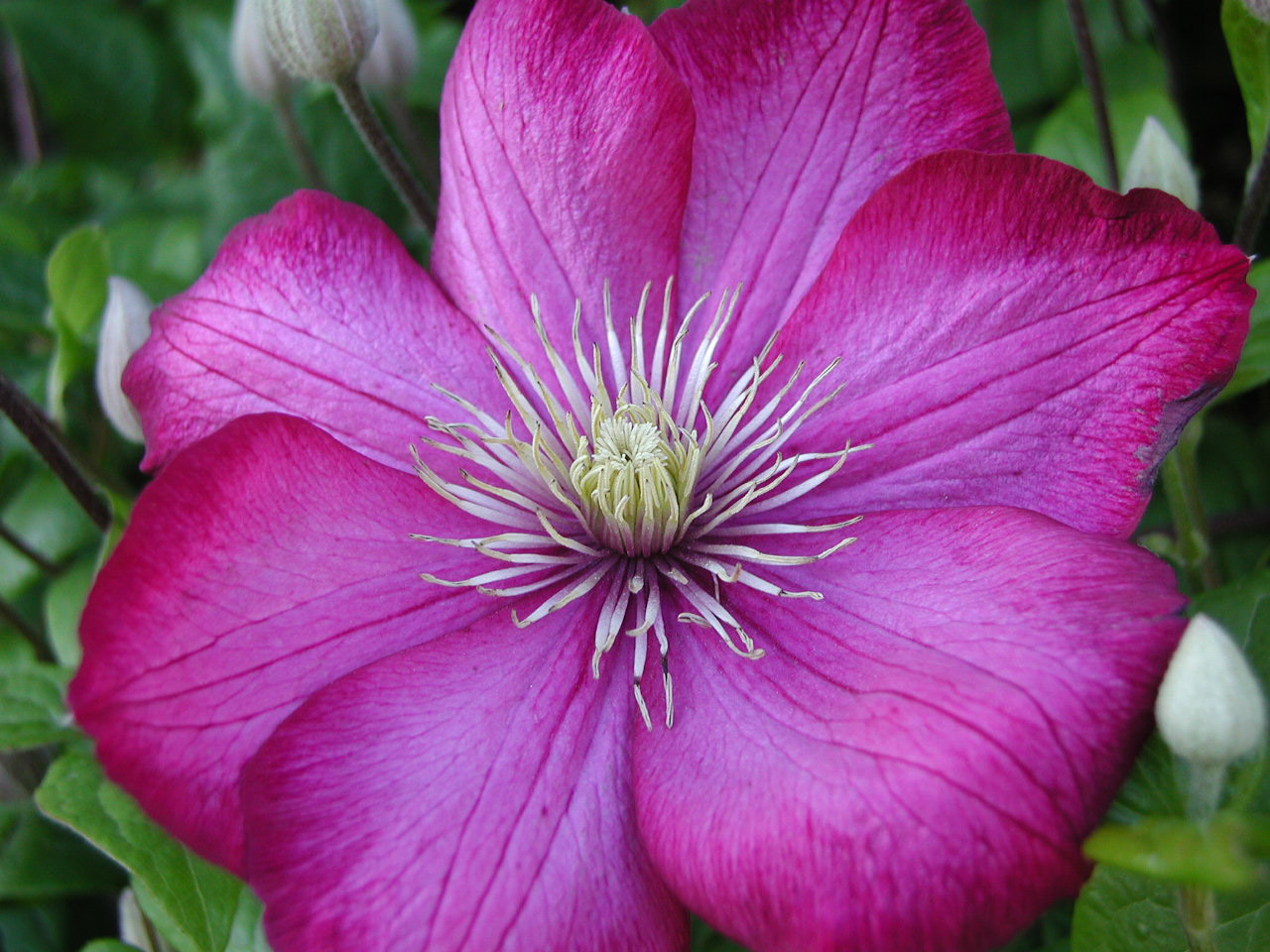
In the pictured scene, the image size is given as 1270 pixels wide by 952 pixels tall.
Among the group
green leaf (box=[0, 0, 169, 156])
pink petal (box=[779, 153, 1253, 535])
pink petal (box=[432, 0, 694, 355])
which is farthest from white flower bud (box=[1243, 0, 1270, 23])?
green leaf (box=[0, 0, 169, 156])

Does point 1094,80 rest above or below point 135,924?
above

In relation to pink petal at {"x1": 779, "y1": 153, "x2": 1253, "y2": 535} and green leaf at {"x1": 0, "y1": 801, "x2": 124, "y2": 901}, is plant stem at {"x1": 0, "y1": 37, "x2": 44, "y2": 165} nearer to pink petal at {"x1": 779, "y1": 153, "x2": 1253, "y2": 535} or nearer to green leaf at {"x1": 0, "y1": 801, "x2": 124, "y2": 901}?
green leaf at {"x1": 0, "y1": 801, "x2": 124, "y2": 901}

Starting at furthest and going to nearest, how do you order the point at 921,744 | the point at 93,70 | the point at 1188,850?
the point at 93,70 < the point at 921,744 < the point at 1188,850

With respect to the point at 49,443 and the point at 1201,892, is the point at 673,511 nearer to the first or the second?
the point at 1201,892

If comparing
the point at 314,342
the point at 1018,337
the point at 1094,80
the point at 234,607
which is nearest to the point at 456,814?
the point at 234,607

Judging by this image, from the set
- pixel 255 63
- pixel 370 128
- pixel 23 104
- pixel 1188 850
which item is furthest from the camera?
pixel 23 104

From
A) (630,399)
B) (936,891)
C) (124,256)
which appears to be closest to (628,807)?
(936,891)
